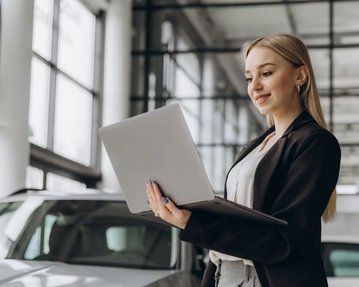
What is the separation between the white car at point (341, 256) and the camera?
622 cm

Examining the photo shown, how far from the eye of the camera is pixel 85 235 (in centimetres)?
451

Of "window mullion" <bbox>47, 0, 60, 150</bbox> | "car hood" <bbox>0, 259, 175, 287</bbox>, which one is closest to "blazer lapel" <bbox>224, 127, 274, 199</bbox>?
"car hood" <bbox>0, 259, 175, 287</bbox>

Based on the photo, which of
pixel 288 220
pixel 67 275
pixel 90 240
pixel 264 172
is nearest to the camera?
pixel 288 220

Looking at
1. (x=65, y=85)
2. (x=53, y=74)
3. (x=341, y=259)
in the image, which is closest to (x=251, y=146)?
(x=341, y=259)

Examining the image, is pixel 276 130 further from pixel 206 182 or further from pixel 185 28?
pixel 185 28

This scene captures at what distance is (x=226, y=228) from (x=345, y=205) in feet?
46.2

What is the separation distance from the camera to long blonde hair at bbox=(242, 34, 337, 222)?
2.13 meters

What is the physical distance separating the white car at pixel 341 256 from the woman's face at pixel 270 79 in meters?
4.22

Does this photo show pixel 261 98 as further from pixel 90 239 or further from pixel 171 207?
pixel 90 239

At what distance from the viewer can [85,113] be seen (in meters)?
16.3

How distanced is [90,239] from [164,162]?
8.28 ft

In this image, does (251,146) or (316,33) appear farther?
(316,33)

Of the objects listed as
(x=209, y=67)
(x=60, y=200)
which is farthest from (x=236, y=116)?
(x=60, y=200)

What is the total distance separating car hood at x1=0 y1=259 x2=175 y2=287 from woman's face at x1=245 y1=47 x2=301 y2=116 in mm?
1634
